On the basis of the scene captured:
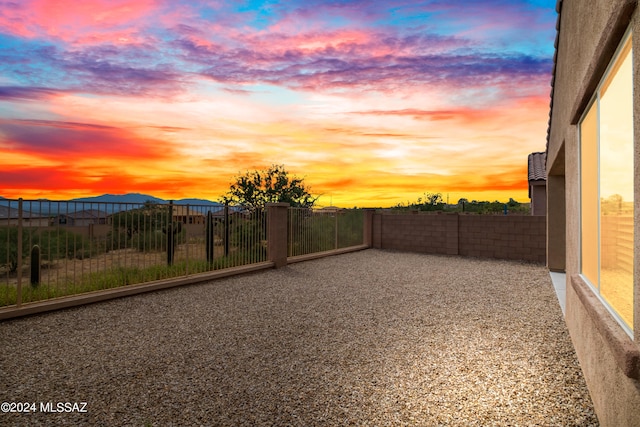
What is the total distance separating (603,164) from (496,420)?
2415mm

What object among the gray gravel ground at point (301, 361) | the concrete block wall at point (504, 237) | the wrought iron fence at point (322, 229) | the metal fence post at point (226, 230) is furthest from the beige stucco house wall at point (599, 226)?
the concrete block wall at point (504, 237)

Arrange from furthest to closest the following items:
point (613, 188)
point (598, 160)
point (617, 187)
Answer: point (598, 160)
point (613, 188)
point (617, 187)

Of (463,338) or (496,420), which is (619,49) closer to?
(496,420)

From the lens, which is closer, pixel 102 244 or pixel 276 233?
pixel 102 244

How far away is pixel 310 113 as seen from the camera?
566 inches

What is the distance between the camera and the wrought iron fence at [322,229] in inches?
511

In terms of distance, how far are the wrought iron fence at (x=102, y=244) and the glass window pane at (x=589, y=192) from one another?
Result: 8.03m

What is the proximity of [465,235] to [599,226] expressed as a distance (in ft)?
41.9

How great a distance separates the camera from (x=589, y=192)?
4.04 metres

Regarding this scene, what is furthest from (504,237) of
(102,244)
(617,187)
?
(102,244)

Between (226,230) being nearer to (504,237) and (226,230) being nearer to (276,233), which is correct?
(276,233)

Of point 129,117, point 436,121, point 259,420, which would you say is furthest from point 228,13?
point 259,420

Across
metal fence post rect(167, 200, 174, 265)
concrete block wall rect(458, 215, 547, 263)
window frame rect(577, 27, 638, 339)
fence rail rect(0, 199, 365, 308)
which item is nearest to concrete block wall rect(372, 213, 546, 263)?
concrete block wall rect(458, 215, 547, 263)

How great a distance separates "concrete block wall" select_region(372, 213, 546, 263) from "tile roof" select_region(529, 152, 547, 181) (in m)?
5.59
